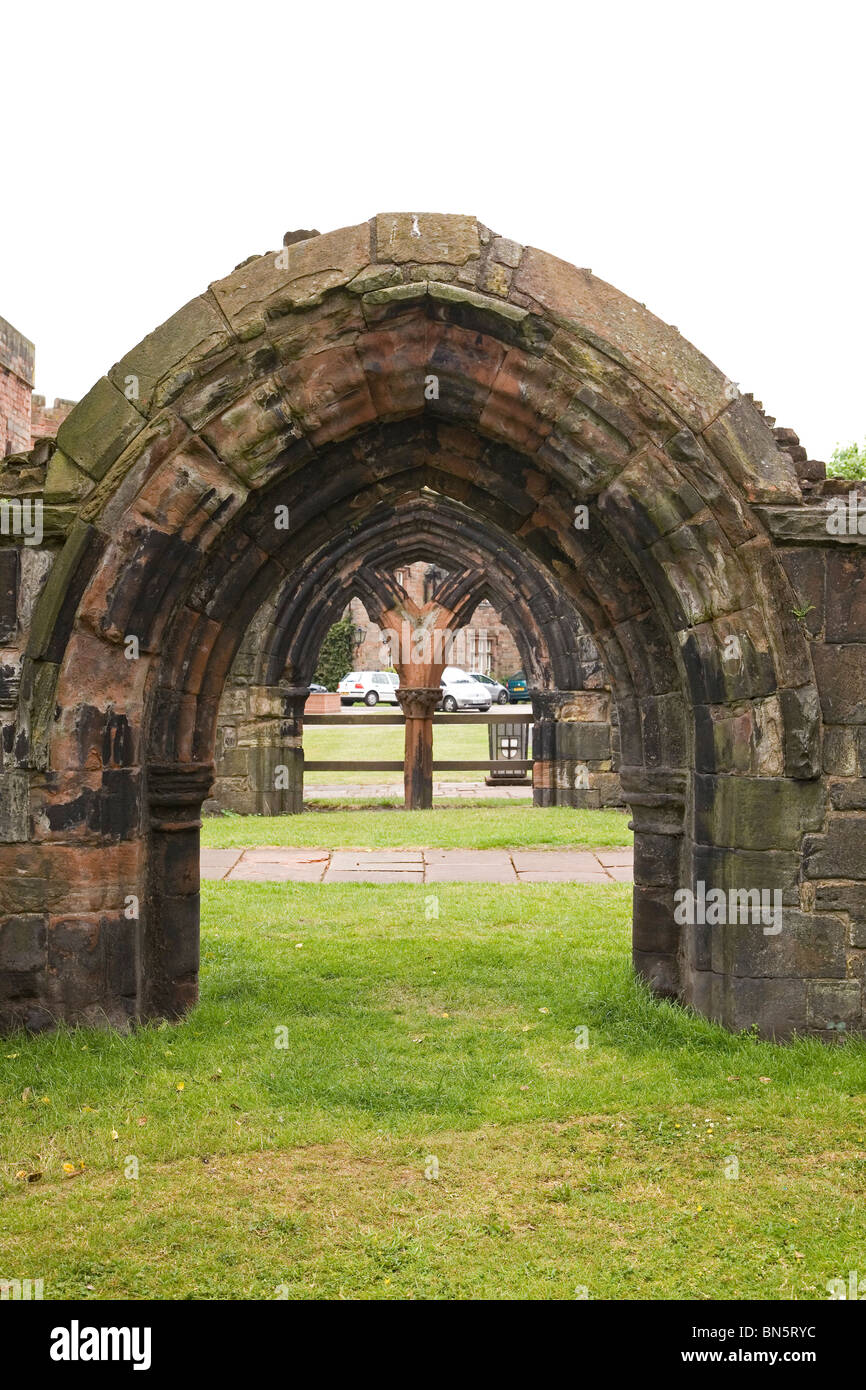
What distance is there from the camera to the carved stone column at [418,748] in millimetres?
16391

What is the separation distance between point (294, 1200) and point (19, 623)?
2.82m

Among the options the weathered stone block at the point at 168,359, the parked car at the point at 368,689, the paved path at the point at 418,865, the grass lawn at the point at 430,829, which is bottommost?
the paved path at the point at 418,865

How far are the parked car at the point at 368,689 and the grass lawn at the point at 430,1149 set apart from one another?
2976 cm

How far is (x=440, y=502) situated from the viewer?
51.1 ft

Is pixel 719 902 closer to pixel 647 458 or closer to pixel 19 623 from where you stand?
pixel 647 458

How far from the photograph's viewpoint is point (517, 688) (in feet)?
135

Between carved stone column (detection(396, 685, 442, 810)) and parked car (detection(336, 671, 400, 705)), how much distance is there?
766 inches

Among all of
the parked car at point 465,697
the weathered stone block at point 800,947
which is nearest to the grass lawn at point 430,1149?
the weathered stone block at point 800,947

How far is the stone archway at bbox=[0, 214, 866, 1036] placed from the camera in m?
5.26

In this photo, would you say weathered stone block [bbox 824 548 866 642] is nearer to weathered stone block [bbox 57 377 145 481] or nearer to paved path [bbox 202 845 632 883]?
weathered stone block [bbox 57 377 145 481]

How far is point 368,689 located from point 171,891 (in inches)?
1211

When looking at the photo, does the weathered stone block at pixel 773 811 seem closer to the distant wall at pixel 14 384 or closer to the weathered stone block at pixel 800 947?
the weathered stone block at pixel 800 947

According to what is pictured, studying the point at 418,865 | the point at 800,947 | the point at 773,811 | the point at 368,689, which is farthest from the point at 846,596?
the point at 368,689

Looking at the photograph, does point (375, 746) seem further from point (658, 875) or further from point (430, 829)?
point (658, 875)
